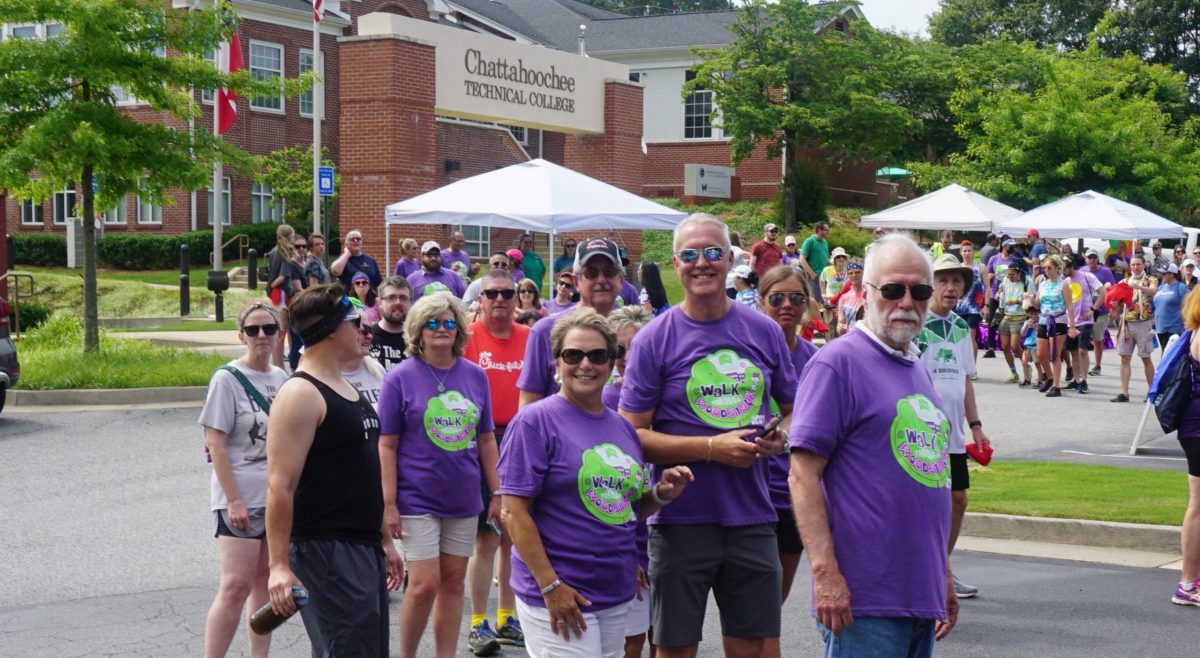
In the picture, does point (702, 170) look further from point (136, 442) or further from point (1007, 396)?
point (136, 442)

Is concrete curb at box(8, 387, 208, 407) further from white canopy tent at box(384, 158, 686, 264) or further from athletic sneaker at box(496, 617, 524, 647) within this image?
athletic sneaker at box(496, 617, 524, 647)

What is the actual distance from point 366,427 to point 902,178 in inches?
1990

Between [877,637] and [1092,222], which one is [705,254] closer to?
[877,637]

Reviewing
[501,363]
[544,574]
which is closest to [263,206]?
[501,363]

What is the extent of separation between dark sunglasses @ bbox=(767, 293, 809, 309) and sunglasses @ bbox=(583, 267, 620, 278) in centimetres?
77

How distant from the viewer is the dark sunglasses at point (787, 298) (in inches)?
250

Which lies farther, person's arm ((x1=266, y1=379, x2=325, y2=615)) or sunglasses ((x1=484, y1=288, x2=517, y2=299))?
sunglasses ((x1=484, y1=288, x2=517, y2=299))

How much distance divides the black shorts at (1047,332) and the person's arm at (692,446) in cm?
1539

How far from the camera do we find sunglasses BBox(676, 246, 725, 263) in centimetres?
498

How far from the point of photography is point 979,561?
9172 mm

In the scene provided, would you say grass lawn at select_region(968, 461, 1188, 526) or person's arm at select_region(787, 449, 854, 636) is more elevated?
person's arm at select_region(787, 449, 854, 636)

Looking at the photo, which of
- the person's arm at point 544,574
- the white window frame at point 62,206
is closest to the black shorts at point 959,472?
the person's arm at point 544,574

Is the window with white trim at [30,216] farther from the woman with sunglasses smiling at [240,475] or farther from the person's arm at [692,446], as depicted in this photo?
the person's arm at [692,446]

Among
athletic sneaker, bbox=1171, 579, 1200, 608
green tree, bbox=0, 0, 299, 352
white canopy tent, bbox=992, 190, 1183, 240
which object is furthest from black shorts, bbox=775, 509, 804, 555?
white canopy tent, bbox=992, 190, 1183, 240
